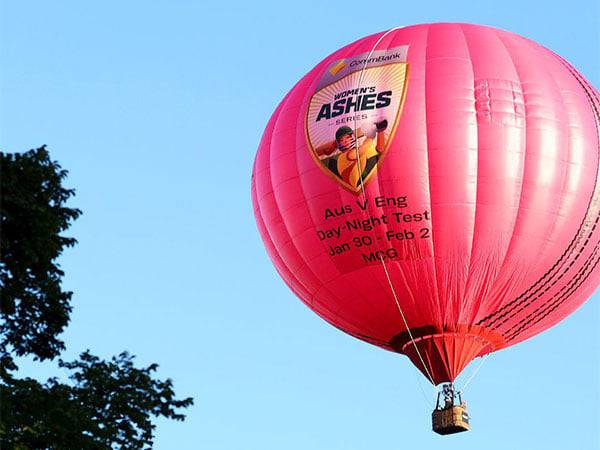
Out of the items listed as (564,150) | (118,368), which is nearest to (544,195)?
(564,150)

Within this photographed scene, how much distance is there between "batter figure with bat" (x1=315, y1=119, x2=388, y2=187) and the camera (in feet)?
101

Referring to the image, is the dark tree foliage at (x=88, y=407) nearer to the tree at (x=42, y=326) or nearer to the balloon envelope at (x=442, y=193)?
the tree at (x=42, y=326)

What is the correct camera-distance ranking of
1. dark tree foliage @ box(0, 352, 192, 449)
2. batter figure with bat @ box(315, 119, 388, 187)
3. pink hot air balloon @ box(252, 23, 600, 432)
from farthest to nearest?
1. batter figure with bat @ box(315, 119, 388, 187)
2. pink hot air balloon @ box(252, 23, 600, 432)
3. dark tree foliage @ box(0, 352, 192, 449)

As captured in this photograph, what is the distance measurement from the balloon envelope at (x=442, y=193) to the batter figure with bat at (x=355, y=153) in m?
0.03

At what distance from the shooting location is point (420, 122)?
31.0 metres

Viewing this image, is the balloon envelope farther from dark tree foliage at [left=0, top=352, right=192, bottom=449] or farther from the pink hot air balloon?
dark tree foliage at [left=0, top=352, right=192, bottom=449]

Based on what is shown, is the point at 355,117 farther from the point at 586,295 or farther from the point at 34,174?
the point at 34,174

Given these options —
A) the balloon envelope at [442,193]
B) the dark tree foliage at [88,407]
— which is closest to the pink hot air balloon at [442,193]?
the balloon envelope at [442,193]

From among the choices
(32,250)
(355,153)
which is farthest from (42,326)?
(355,153)

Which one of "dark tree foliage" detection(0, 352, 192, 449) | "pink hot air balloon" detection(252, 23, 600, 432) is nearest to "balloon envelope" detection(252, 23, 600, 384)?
"pink hot air balloon" detection(252, 23, 600, 432)

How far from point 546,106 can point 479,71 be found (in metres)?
1.54

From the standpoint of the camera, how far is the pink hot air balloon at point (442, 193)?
30734 mm

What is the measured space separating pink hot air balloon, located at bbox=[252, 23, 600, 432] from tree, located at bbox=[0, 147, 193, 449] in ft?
31.7

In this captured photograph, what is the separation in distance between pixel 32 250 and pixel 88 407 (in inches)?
102
